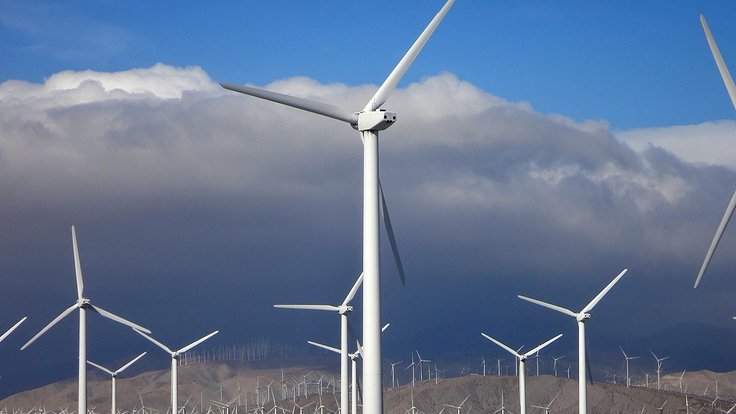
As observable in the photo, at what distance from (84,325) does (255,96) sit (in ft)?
113

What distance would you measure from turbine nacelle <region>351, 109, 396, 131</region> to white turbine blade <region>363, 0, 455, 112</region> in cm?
44

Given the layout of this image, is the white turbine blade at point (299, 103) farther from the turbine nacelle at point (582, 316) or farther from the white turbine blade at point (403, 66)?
the turbine nacelle at point (582, 316)

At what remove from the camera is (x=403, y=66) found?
47531 millimetres

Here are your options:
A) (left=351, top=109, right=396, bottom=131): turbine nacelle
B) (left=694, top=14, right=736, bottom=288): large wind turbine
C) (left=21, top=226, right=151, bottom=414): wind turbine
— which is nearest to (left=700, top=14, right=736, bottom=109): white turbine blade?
(left=694, top=14, right=736, bottom=288): large wind turbine

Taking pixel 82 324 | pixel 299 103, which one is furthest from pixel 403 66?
pixel 82 324

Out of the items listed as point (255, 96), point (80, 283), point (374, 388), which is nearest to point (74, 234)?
point (80, 283)

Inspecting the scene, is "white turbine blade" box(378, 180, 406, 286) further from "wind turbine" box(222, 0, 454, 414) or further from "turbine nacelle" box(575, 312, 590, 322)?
"turbine nacelle" box(575, 312, 590, 322)

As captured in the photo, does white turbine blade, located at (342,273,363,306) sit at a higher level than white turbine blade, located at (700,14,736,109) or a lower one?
lower

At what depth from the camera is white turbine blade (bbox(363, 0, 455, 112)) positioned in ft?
147

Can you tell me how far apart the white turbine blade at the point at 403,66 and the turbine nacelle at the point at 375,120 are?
1.43 feet

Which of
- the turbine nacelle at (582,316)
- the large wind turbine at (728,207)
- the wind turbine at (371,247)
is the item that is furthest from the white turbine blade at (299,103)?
the turbine nacelle at (582,316)

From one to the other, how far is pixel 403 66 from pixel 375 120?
492cm

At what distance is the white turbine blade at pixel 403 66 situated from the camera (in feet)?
147

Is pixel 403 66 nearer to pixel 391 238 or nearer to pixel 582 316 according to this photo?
pixel 391 238
